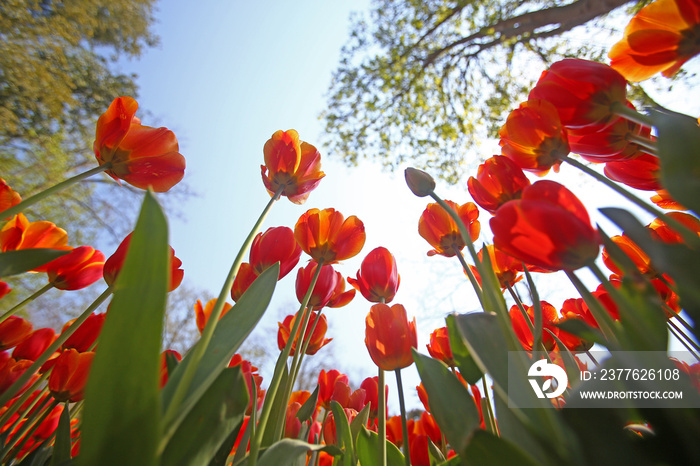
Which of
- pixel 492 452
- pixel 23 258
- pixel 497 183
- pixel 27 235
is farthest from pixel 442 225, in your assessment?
pixel 27 235

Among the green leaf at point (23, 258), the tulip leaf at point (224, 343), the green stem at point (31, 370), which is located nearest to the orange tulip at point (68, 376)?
the green stem at point (31, 370)

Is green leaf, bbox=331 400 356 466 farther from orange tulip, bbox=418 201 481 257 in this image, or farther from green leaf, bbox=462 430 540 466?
orange tulip, bbox=418 201 481 257

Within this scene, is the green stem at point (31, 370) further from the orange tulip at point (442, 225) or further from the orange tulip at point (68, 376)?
the orange tulip at point (442, 225)

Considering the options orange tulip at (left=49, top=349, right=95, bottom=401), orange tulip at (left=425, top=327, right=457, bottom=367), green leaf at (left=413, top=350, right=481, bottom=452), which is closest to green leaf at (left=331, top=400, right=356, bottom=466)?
green leaf at (left=413, top=350, right=481, bottom=452)

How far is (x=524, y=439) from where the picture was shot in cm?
22

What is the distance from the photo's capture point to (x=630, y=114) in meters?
0.32

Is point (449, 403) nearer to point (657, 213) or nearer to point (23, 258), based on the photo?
point (657, 213)

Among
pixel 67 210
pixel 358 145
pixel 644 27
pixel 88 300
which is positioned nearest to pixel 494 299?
pixel 644 27

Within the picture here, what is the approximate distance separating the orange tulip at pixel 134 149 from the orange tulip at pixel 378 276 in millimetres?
301

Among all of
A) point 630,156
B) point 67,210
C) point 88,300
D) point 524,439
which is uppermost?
point 67,210

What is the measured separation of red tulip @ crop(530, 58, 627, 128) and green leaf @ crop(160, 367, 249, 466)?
1.30 ft

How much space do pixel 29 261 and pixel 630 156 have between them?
23.9 inches

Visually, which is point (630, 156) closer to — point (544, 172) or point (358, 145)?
point (544, 172)

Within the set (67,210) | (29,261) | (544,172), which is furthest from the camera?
(67,210)
